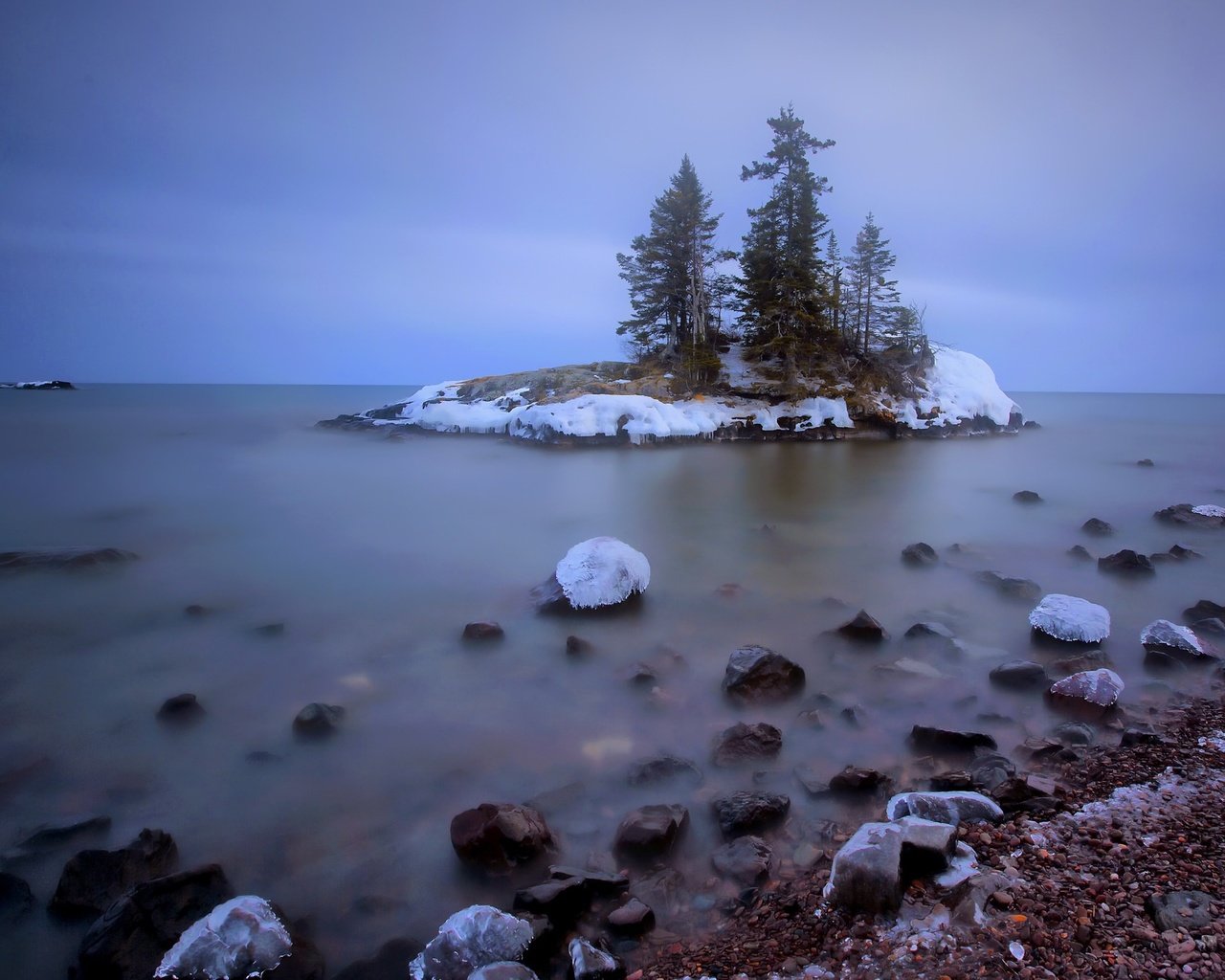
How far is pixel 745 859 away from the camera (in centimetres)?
341

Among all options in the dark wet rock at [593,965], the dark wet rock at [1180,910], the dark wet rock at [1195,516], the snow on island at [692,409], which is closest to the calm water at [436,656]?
the dark wet rock at [1195,516]

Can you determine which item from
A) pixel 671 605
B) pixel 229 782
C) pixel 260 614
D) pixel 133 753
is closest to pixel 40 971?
pixel 229 782

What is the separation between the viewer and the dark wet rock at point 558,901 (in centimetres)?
304

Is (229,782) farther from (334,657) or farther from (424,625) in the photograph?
(424,625)

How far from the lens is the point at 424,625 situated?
729 cm

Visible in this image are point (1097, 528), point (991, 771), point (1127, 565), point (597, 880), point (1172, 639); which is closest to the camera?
point (597, 880)

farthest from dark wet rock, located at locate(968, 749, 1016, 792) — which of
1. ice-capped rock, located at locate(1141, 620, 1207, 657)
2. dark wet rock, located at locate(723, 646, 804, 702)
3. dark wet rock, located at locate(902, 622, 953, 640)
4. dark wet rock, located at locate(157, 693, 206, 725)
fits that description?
dark wet rock, located at locate(157, 693, 206, 725)

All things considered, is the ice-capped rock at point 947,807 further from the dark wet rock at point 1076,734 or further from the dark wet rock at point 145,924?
the dark wet rock at point 145,924

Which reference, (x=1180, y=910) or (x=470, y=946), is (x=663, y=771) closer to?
(x=470, y=946)

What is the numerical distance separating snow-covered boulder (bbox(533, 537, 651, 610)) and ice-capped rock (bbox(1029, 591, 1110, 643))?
4.61m

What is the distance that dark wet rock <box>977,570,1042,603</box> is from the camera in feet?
25.6

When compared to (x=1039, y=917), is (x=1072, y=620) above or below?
above

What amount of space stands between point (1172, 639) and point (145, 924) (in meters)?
8.58

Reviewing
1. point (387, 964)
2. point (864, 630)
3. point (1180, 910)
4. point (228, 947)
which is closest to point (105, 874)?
point (228, 947)
